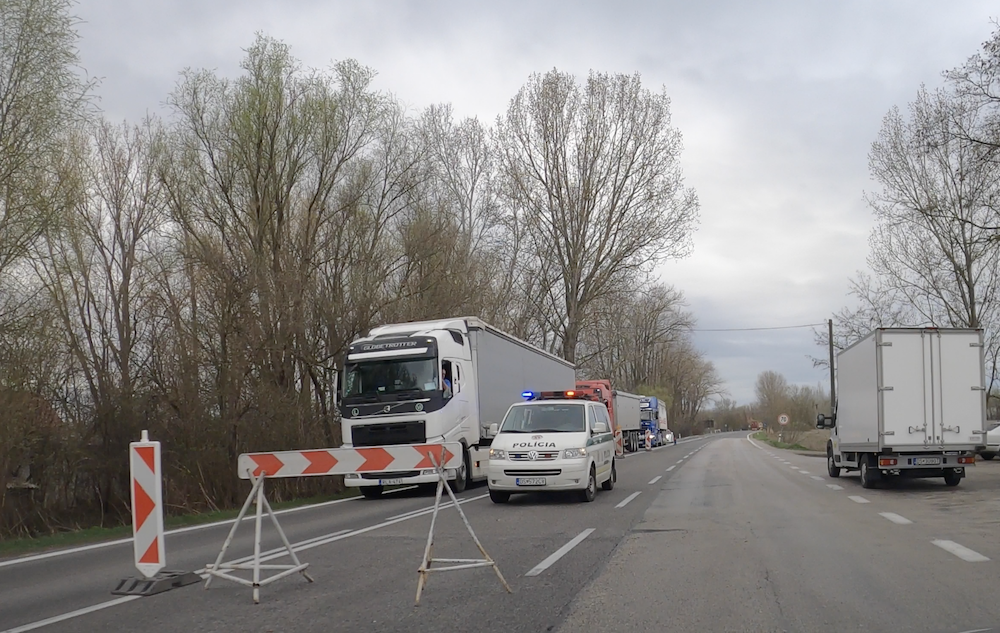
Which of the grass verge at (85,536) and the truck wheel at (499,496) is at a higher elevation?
the truck wheel at (499,496)

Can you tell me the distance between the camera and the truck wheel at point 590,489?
16.4 meters

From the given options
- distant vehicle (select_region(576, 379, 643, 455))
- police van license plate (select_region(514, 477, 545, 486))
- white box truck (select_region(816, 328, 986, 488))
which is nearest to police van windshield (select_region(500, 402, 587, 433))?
police van license plate (select_region(514, 477, 545, 486))

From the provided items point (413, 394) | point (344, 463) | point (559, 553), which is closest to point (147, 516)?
point (344, 463)

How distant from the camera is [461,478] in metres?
20.6

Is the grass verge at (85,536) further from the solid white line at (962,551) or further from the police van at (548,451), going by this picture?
the solid white line at (962,551)

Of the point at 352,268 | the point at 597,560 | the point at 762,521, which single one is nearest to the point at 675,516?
the point at 762,521

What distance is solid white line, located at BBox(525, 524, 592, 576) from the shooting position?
29.9 ft

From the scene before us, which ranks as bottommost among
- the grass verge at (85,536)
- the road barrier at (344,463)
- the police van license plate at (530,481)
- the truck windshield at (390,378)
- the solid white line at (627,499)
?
the grass verge at (85,536)

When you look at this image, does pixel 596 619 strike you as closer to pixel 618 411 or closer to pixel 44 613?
pixel 44 613

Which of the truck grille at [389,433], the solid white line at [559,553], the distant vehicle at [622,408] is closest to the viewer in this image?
the solid white line at [559,553]

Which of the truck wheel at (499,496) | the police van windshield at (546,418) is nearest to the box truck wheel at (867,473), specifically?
the police van windshield at (546,418)

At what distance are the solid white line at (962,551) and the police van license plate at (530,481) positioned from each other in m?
6.68

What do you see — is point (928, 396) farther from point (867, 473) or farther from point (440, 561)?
point (440, 561)

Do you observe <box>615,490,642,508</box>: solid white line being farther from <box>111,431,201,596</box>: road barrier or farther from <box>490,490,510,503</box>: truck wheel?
<box>111,431,201,596</box>: road barrier
